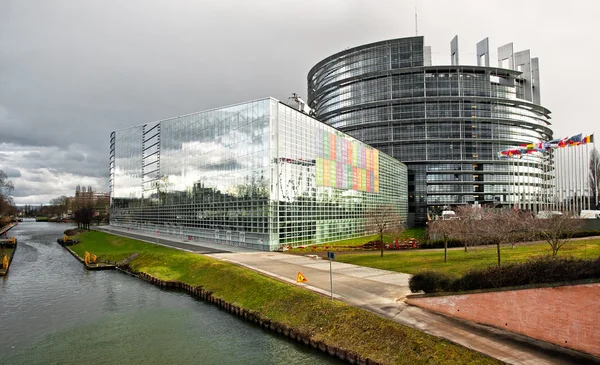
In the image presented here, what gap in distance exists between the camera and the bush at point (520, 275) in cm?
1758

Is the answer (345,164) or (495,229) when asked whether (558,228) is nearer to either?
(495,229)

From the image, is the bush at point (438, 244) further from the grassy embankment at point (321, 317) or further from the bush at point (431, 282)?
the bush at point (431, 282)

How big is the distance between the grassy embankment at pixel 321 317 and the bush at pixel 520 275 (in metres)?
4.57

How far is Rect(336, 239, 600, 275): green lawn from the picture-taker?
34719 millimetres

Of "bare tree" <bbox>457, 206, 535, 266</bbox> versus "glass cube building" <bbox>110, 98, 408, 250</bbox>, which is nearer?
"bare tree" <bbox>457, 206, 535, 266</bbox>

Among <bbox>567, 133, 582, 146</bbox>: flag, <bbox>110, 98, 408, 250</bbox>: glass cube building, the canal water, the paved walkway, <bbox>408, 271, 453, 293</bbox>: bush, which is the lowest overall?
the canal water

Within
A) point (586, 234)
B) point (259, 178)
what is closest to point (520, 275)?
point (259, 178)

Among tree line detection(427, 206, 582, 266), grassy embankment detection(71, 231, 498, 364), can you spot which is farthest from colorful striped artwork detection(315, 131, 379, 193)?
grassy embankment detection(71, 231, 498, 364)

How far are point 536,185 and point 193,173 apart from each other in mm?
116108

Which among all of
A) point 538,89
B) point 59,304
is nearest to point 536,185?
point 538,89

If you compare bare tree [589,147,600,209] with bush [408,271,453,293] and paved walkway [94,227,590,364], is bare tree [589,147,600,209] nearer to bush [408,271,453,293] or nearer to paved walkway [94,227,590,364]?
paved walkway [94,227,590,364]

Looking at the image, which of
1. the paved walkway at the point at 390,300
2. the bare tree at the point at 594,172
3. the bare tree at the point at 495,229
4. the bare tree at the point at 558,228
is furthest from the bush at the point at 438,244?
the bare tree at the point at 594,172

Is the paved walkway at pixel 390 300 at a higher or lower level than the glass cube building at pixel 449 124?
lower

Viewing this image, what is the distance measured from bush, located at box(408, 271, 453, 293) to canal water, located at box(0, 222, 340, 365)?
7499 millimetres
